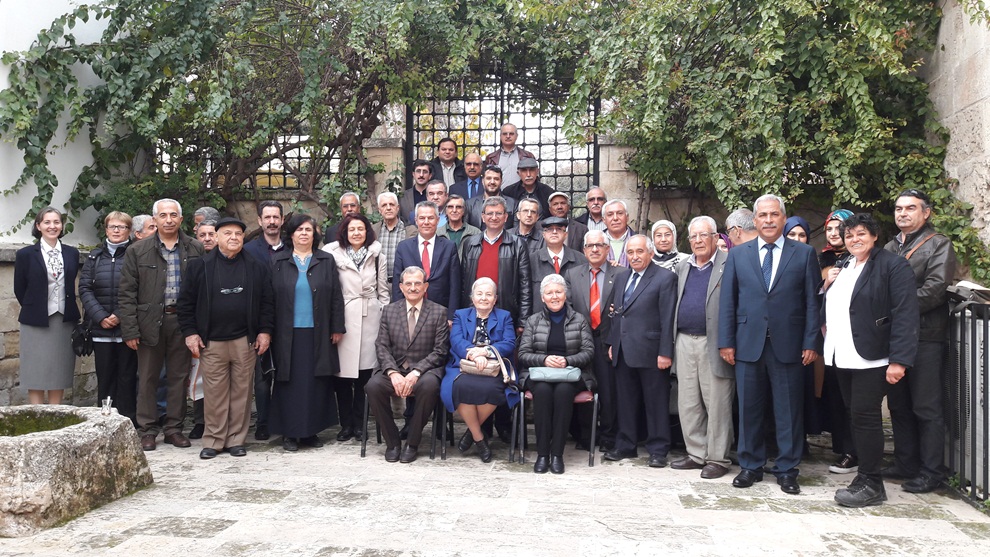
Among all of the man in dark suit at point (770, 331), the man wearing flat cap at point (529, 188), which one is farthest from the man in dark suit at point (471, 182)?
the man in dark suit at point (770, 331)

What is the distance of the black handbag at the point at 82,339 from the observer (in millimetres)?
6188

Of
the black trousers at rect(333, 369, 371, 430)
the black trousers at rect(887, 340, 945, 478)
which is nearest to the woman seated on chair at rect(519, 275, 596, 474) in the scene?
the black trousers at rect(333, 369, 371, 430)

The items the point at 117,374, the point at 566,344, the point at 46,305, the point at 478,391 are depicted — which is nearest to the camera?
the point at 478,391

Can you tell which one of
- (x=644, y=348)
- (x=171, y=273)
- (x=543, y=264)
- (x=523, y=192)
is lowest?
(x=644, y=348)

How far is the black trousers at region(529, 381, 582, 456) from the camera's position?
5.58 m

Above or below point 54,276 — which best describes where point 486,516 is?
below

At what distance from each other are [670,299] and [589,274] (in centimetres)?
70

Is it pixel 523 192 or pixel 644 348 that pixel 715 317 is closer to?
pixel 644 348

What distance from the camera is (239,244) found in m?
6.01

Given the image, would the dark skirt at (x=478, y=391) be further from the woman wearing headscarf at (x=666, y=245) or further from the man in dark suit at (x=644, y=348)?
the woman wearing headscarf at (x=666, y=245)

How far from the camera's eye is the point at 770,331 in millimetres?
5113

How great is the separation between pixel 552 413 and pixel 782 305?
5.64ft

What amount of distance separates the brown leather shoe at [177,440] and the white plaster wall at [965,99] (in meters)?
6.38

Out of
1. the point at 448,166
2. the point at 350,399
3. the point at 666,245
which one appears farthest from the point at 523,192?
the point at 350,399
